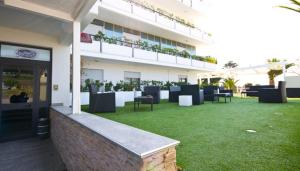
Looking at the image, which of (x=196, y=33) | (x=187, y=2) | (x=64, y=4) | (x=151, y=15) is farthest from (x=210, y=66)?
A: (x=64, y=4)

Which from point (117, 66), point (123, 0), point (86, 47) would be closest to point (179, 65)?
point (117, 66)

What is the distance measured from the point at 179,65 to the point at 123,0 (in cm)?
653

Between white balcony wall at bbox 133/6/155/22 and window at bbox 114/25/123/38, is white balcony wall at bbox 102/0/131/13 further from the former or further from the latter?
window at bbox 114/25/123/38

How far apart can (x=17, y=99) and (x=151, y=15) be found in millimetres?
10175

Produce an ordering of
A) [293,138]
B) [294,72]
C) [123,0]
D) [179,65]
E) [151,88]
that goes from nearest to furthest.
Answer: [293,138] < [151,88] < [123,0] < [179,65] < [294,72]

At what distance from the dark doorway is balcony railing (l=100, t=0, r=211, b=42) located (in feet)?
20.9

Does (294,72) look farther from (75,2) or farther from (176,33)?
(75,2)

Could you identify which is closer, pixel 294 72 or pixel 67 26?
pixel 67 26

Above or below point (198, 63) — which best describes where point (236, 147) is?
below

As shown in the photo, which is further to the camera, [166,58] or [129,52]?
[166,58]

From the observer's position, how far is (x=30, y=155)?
4.40 metres

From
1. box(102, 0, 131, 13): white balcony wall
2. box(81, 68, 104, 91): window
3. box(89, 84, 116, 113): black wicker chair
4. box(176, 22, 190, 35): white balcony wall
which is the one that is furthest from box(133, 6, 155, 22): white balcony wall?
box(89, 84, 116, 113): black wicker chair

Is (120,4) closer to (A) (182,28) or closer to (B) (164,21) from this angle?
(B) (164,21)

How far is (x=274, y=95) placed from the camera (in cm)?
933
